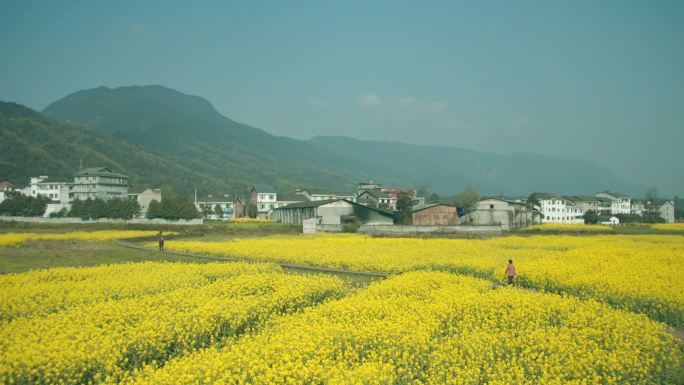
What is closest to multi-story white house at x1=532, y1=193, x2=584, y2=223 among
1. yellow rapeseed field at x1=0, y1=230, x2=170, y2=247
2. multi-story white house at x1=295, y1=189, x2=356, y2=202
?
multi-story white house at x1=295, y1=189, x2=356, y2=202

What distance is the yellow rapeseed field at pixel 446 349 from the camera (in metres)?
9.75

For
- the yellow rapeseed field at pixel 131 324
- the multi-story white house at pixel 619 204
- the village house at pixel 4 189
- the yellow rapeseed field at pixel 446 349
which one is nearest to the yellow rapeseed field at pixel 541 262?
the yellow rapeseed field at pixel 446 349

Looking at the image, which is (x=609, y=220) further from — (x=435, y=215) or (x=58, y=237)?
(x=58, y=237)

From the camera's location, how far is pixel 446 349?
11078 millimetres

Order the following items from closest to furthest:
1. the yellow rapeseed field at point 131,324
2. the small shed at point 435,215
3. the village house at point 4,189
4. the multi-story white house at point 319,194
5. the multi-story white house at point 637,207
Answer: the yellow rapeseed field at point 131,324 → the small shed at point 435,215 → the village house at point 4,189 → the multi-story white house at point 319,194 → the multi-story white house at point 637,207

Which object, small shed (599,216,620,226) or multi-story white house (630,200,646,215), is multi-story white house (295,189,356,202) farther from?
multi-story white house (630,200,646,215)

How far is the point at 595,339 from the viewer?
39.8ft

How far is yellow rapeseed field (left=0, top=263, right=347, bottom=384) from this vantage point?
10.2m

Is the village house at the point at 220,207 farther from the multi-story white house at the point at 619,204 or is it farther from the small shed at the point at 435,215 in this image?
the multi-story white house at the point at 619,204

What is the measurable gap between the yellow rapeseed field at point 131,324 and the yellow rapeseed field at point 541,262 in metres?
7.78

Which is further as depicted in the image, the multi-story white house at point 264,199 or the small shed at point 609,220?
the multi-story white house at point 264,199

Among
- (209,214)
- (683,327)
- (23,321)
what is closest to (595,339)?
(683,327)

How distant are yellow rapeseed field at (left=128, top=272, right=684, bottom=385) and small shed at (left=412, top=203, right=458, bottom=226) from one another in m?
47.1

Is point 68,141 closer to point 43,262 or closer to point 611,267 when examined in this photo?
point 43,262
